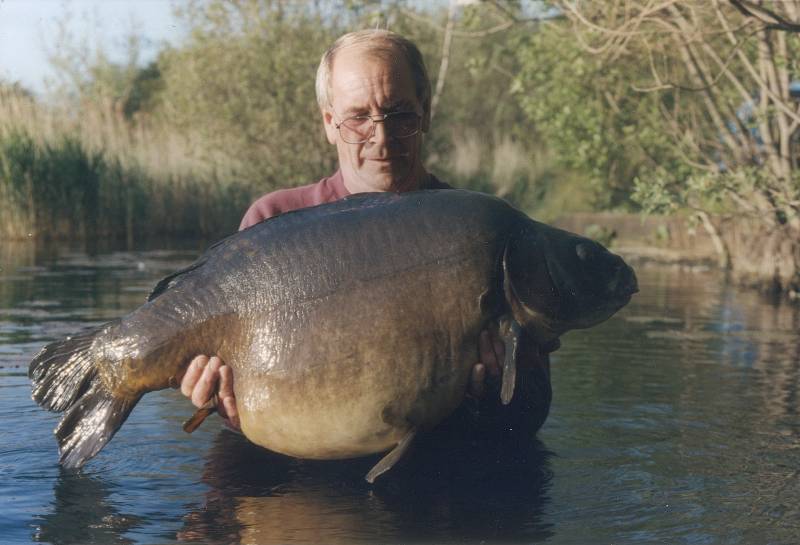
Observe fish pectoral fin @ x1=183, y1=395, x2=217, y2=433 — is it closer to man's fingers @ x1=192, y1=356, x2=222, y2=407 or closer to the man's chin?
man's fingers @ x1=192, y1=356, x2=222, y2=407

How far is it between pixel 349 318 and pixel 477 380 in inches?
20.2

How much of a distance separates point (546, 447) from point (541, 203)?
20689 millimetres

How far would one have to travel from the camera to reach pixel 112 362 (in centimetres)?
394

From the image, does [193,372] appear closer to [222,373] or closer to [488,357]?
[222,373]

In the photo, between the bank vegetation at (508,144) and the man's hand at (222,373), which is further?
the bank vegetation at (508,144)

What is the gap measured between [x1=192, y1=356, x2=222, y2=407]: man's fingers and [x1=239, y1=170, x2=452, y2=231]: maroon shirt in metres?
1.06

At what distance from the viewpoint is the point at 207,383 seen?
12.9ft

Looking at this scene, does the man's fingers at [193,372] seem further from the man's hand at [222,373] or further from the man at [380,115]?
the man at [380,115]

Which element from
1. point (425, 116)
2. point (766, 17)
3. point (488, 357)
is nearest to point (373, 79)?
point (425, 116)

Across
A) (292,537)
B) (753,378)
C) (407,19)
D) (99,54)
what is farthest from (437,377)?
(99,54)

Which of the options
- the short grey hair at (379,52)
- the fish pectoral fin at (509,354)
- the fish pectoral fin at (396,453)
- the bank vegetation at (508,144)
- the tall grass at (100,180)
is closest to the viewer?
the fish pectoral fin at (509,354)

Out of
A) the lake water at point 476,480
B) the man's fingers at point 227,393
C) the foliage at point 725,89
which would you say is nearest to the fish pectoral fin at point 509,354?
the lake water at point 476,480

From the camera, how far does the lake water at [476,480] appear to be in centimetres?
401

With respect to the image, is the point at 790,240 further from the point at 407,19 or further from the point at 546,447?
the point at 407,19
